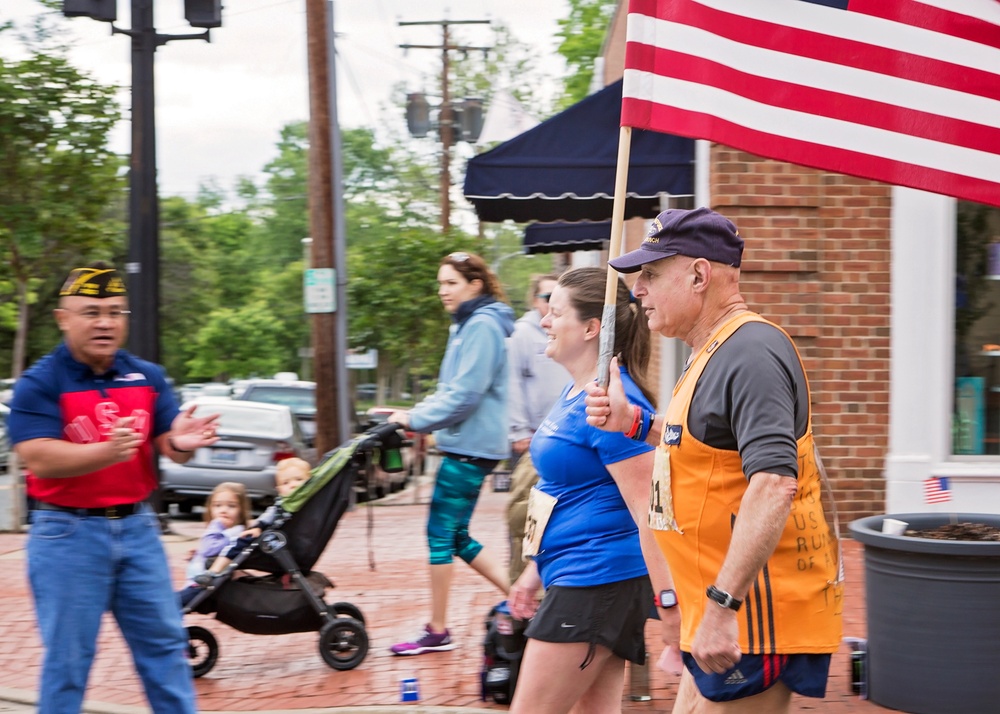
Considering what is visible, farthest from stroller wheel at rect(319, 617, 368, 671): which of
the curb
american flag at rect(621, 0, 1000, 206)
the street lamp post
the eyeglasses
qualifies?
the street lamp post

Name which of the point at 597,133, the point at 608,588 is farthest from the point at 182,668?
the point at 597,133

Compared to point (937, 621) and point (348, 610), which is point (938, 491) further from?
point (348, 610)

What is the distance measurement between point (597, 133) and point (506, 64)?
1281 inches

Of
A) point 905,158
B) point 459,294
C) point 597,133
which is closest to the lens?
point 905,158

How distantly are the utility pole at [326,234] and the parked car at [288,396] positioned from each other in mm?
4768

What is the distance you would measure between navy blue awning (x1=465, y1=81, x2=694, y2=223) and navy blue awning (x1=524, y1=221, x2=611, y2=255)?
515 centimetres

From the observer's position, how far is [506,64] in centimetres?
3988

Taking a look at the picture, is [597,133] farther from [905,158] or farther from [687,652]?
[687,652]

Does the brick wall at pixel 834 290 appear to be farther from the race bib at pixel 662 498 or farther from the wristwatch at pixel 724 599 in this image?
the wristwatch at pixel 724 599

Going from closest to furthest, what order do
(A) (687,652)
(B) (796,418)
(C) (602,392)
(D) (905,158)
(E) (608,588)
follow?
(B) (796,418), (A) (687,652), (C) (602,392), (E) (608,588), (D) (905,158)

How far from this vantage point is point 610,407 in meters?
3.20

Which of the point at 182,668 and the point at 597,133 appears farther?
the point at 597,133

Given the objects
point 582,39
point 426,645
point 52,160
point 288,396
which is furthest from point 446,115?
point 426,645

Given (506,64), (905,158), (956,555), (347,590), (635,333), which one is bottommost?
(347,590)
